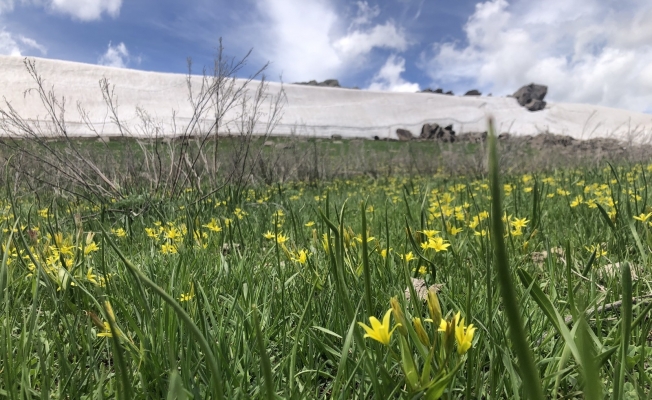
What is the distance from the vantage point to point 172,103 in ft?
90.1

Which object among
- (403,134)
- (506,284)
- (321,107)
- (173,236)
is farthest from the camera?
(321,107)

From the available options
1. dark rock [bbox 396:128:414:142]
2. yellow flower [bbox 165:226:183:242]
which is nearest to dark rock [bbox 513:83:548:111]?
dark rock [bbox 396:128:414:142]

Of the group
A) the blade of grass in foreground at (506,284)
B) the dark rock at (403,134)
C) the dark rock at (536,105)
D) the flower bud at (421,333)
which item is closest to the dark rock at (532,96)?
the dark rock at (536,105)

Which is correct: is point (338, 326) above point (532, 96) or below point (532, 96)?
below

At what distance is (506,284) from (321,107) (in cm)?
3073

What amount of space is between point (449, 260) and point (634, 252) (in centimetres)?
75

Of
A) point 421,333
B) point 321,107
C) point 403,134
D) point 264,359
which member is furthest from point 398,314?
point 321,107

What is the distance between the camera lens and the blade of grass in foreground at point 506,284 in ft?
0.78

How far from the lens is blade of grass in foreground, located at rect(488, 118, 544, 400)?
0.24m

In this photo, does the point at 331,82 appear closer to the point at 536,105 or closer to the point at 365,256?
the point at 536,105

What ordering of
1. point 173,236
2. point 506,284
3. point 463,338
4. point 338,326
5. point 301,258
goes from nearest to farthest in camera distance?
point 506,284, point 463,338, point 338,326, point 301,258, point 173,236

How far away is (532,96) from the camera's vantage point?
117ft

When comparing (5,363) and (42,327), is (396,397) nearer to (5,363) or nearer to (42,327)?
(5,363)

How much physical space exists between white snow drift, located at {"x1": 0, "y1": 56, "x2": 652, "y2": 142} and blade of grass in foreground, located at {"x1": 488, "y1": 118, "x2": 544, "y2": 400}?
74.3 feet
